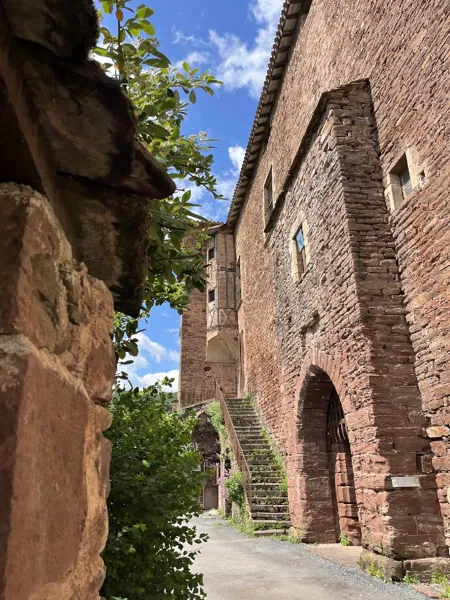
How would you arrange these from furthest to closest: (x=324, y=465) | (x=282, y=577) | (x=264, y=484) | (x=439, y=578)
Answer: (x=264, y=484)
(x=324, y=465)
(x=282, y=577)
(x=439, y=578)

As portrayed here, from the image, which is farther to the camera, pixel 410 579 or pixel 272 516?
pixel 272 516

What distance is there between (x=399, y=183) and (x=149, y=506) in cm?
579

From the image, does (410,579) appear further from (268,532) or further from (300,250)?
(300,250)

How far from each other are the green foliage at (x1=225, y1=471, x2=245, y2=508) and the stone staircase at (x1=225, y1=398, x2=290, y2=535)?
55 centimetres

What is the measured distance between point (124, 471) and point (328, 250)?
5430 mm

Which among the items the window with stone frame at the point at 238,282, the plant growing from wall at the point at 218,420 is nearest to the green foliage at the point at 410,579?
the plant growing from wall at the point at 218,420

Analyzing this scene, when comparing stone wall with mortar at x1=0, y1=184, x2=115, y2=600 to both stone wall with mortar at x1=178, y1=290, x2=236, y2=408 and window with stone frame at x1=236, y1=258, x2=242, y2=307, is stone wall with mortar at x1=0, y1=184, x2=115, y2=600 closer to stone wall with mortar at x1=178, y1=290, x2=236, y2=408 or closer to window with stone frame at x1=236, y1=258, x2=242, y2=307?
window with stone frame at x1=236, y1=258, x2=242, y2=307

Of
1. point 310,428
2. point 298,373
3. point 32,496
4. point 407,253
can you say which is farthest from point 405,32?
point 32,496

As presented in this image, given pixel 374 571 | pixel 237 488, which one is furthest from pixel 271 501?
pixel 374 571

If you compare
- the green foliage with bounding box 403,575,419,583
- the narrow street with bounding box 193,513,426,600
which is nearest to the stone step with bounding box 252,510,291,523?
the narrow street with bounding box 193,513,426,600

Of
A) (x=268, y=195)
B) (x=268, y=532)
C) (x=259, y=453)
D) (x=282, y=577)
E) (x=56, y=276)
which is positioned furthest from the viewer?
(x=268, y=195)

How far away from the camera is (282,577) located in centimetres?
595

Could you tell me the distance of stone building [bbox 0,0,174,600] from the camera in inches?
33.6

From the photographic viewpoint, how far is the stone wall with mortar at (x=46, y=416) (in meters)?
0.82
